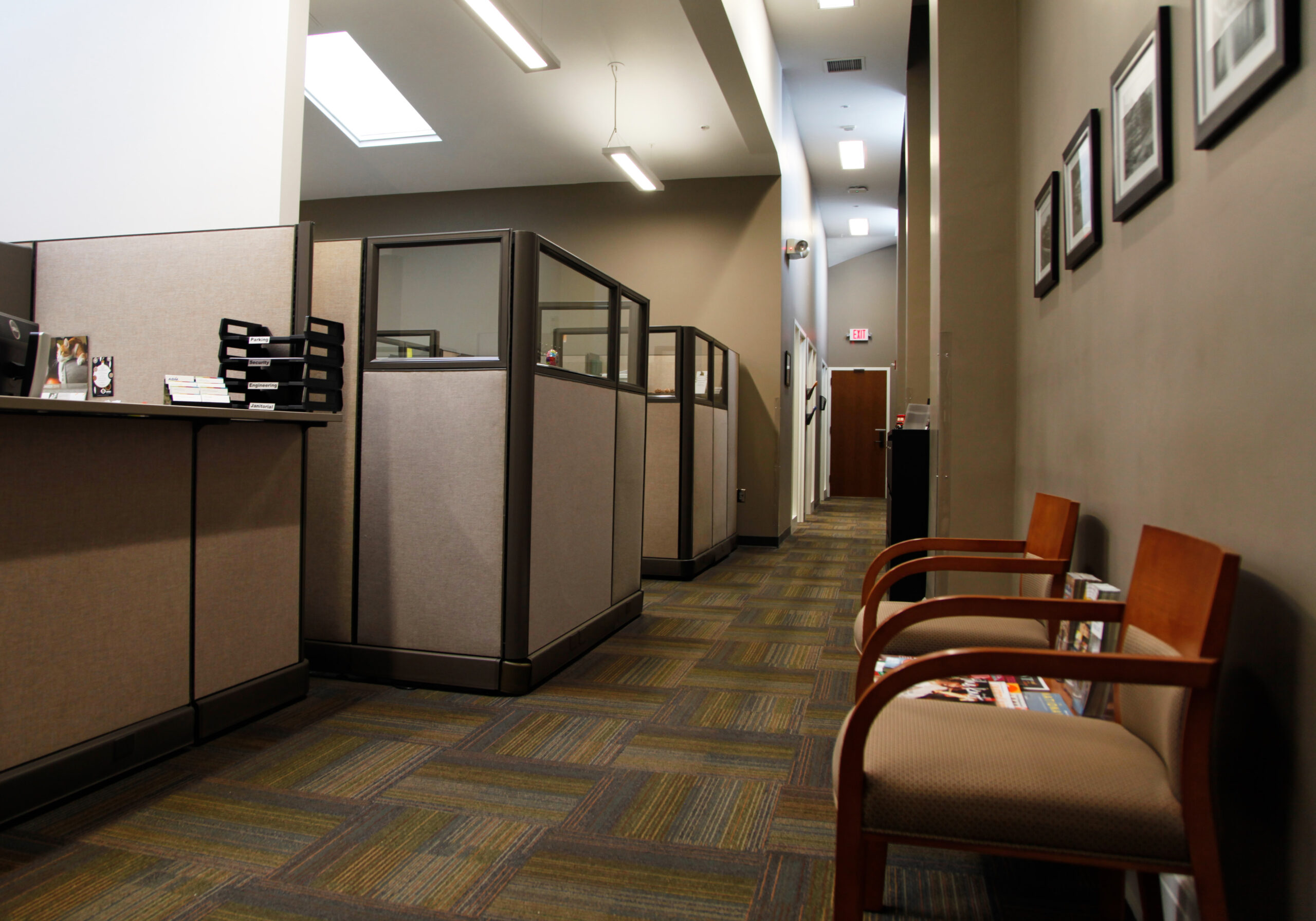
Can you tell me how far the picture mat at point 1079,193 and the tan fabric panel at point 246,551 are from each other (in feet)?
6.85

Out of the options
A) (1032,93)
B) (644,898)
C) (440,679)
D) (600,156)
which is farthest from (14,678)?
(600,156)

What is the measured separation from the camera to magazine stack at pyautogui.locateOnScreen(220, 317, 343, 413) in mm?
2277

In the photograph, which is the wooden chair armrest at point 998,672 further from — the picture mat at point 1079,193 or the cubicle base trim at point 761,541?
the cubicle base trim at point 761,541

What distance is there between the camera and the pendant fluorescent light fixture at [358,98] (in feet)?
18.6

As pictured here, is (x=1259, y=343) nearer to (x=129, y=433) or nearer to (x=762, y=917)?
(x=762, y=917)

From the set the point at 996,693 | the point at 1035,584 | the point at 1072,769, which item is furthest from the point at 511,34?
the point at 1072,769

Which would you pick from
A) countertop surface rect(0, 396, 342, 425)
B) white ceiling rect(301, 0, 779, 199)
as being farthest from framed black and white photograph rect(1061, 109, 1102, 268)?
white ceiling rect(301, 0, 779, 199)

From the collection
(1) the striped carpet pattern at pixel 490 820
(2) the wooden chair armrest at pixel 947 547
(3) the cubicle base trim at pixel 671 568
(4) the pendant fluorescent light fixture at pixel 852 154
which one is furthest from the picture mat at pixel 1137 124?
(4) the pendant fluorescent light fixture at pixel 852 154

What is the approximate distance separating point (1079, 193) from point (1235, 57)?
2.71 feet

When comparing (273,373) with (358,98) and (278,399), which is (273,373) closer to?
(278,399)

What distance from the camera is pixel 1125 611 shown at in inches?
50.4

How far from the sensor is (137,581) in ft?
5.92

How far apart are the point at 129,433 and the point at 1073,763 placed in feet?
6.33

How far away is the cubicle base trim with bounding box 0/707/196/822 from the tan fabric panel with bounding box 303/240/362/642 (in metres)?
0.65
